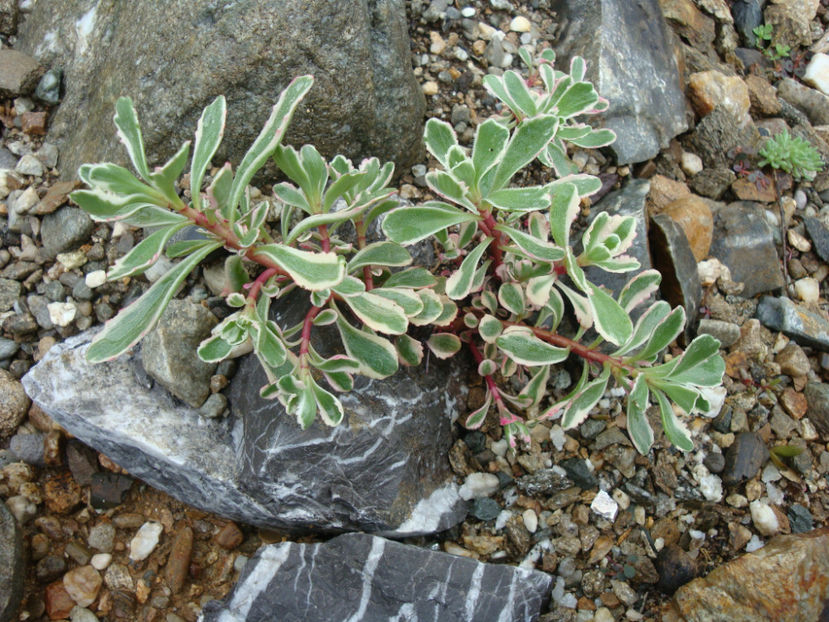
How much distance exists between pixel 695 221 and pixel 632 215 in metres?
0.48

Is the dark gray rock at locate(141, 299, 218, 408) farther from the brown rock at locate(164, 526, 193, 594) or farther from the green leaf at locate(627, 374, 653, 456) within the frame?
the green leaf at locate(627, 374, 653, 456)

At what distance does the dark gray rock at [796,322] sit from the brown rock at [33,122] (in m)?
4.00

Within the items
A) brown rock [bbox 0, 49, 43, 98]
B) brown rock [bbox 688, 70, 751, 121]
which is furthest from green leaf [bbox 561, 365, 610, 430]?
brown rock [bbox 0, 49, 43, 98]

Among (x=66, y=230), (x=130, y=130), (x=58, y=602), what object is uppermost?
(x=130, y=130)

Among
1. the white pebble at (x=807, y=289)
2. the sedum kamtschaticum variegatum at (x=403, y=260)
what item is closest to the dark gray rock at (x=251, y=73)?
A: the sedum kamtschaticum variegatum at (x=403, y=260)

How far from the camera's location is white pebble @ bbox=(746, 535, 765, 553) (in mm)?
3031

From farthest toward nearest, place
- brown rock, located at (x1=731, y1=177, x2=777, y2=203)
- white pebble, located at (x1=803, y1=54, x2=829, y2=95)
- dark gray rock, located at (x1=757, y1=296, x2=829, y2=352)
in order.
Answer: white pebble, located at (x1=803, y1=54, x2=829, y2=95) < brown rock, located at (x1=731, y1=177, x2=777, y2=203) < dark gray rock, located at (x1=757, y1=296, x2=829, y2=352)

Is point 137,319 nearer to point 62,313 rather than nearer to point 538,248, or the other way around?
point 62,313

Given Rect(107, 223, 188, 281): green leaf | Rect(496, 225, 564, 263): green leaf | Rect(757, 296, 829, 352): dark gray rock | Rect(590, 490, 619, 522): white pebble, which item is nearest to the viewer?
Rect(107, 223, 188, 281): green leaf

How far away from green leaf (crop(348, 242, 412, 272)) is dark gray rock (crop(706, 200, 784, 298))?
1.98 meters

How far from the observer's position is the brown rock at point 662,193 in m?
3.69

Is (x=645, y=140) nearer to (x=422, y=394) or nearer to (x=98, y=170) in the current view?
(x=422, y=394)

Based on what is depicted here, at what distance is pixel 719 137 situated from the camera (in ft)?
12.9

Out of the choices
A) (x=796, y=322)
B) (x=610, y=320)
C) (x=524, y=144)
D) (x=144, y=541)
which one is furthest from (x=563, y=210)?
(x=144, y=541)
